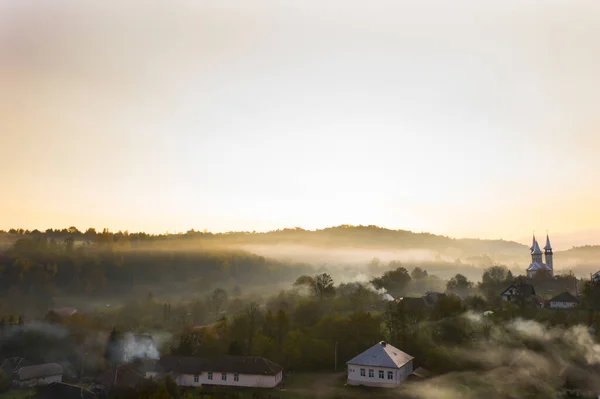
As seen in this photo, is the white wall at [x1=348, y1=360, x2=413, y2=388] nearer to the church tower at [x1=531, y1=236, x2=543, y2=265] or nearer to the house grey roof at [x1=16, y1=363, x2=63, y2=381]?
the house grey roof at [x1=16, y1=363, x2=63, y2=381]

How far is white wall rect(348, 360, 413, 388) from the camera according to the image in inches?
2075

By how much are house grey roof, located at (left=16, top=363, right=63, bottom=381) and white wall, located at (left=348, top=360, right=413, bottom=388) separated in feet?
115

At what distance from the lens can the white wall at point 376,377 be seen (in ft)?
173

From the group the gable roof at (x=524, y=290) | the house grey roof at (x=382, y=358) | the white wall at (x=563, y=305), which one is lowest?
the house grey roof at (x=382, y=358)

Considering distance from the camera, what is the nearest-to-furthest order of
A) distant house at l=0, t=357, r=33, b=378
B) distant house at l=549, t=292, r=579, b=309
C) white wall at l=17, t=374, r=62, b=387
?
1. white wall at l=17, t=374, r=62, b=387
2. distant house at l=0, t=357, r=33, b=378
3. distant house at l=549, t=292, r=579, b=309

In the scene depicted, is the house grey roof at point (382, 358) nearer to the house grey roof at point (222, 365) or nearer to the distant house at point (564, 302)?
the house grey roof at point (222, 365)

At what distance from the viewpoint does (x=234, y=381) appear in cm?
5622

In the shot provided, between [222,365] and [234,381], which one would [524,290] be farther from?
[222,365]

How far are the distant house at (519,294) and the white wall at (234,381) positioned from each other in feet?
141

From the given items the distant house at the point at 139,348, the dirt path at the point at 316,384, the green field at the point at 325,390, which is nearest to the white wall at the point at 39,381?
the distant house at the point at 139,348

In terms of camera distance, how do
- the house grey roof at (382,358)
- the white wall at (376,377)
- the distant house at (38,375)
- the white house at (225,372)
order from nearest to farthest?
the white wall at (376,377)
the house grey roof at (382,358)
the white house at (225,372)
the distant house at (38,375)

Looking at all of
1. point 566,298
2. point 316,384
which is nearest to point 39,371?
point 316,384

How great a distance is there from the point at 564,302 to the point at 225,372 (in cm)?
5007

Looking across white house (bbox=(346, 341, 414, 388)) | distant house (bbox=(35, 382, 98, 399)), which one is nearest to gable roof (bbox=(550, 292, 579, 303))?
white house (bbox=(346, 341, 414, 388))
